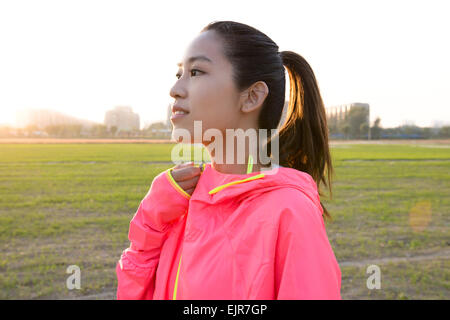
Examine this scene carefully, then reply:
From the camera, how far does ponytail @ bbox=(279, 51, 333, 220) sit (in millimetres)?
1854

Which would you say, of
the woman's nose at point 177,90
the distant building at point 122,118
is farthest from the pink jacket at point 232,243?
the distant building at point 122,118

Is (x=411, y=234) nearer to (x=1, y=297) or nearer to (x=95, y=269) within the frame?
(x=95, y=269)

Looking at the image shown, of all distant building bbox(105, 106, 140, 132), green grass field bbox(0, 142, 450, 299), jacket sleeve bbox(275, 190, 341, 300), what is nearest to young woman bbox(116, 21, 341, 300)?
jacket sleeve bbox(275, 190, 341, 300)

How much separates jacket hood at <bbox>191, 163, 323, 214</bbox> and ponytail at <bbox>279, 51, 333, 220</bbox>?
0.48 m

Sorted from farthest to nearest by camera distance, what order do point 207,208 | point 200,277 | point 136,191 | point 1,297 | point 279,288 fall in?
point 136,191 < point 1,297 < point 207,208 < point 200,277 < point 279,288

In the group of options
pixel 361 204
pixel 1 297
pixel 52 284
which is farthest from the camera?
pixel 361 204

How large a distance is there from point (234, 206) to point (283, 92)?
24.8 inches

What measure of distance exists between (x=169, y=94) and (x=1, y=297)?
4.35 m

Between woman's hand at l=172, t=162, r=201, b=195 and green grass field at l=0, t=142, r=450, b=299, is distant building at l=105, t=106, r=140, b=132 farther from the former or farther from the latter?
woman's hand at l=172, t=162, r=201, b=195

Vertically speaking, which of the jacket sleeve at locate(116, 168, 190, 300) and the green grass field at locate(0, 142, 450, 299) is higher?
the jacket sleeve at locate(116, 168, 190, 300)

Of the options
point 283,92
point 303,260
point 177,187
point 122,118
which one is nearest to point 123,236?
point 177,187
